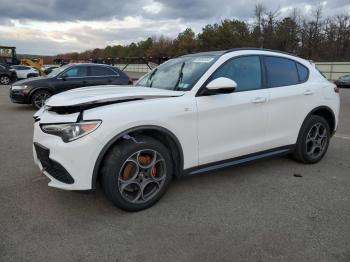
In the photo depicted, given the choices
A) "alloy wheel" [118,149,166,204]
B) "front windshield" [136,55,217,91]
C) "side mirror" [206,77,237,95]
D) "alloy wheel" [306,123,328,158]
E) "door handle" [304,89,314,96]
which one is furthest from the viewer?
"alloy wheel" [306,123,328,158]

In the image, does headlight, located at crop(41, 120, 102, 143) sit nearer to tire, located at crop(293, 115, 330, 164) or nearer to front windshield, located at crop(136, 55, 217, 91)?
front windshield, located at crop(136, 55, 217, 91)

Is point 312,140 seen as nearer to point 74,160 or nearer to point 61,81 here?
point 74,160

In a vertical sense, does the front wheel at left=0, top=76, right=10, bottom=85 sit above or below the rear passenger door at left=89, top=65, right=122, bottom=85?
below

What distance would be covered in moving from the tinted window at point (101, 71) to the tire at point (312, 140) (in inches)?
340

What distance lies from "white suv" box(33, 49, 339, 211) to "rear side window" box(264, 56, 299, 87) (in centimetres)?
1

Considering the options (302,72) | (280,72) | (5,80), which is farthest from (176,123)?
(5,80)

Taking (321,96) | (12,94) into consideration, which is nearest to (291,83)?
A: (321,96)

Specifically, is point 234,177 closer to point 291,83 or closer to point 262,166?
point 262,166

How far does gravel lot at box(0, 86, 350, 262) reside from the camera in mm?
3031

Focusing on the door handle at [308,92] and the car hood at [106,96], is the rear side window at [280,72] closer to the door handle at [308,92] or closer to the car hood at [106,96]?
the door handle at [308,92]

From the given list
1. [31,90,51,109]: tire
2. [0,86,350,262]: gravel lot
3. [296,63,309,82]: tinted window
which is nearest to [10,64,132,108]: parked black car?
[31,90,51,109]: tire

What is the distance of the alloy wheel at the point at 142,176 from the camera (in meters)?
3.65

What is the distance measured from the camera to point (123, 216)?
3660 millimetres

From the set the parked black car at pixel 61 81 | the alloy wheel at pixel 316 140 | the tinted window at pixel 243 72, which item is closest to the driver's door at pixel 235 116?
the tinted window at pixel 243 72
